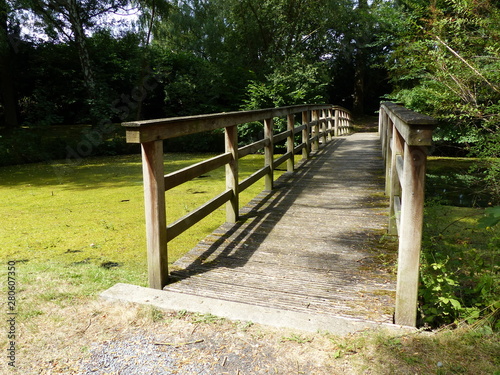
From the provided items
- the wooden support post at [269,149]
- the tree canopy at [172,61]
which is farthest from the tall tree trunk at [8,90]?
the wooden support post at [269,149]

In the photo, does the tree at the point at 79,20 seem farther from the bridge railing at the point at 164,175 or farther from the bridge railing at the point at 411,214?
the bridge railing at the point at 411,214

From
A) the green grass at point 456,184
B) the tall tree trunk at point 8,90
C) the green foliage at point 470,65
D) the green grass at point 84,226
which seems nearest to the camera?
the green grass at point 84,226

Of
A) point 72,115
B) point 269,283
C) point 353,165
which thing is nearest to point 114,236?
point 269,283

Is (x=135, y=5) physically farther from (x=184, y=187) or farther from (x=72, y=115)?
(x=184, y=187)

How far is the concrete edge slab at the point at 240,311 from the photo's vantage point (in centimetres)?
232

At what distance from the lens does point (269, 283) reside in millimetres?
2936

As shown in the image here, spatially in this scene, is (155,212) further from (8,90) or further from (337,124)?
(8,90)

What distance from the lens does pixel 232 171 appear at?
166 inches

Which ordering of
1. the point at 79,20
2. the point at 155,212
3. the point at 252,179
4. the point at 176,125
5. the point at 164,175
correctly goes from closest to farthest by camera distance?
the point at 155,212
the point at 176,125
the point at 164,175
the point at 252,179
the point at 79,20

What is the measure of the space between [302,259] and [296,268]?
19 centimetres

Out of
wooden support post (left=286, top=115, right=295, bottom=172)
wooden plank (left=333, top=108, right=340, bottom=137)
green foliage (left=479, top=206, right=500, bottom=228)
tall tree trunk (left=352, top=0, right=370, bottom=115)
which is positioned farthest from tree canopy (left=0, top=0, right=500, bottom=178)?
green foliage (left=479, top=206, right=500, bottom=228)

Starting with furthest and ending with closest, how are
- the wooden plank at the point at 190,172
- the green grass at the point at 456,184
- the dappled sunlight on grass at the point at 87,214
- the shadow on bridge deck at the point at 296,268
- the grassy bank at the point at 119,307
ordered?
the green grass at the point at 456,184, the dappled sunlight on grass at the point at 87,214, the wooden plank at the point at 190,172, the shadow on bridge deck at the point at 296,268, the grassy bank at the point at 119,307

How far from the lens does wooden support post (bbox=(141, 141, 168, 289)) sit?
278cm

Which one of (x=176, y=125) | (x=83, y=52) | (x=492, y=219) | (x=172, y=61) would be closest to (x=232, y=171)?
(x=176, y=125)
